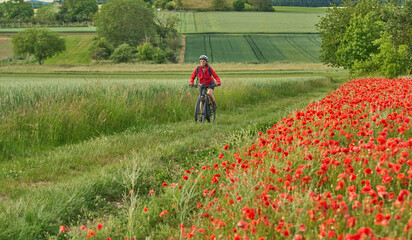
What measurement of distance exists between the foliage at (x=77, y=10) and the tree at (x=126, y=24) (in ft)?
137

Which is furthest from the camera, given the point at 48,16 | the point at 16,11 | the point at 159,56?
the point at 16,11

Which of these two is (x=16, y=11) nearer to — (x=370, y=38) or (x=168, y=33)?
(x=168, y=33)

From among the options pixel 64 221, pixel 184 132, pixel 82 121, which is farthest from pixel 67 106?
pixel 64 221

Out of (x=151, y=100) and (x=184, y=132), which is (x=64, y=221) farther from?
(x=151, y=100)

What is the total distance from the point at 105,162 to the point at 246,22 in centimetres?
10651

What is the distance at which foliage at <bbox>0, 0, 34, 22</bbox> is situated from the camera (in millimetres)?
123438

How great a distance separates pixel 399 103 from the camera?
263 inches

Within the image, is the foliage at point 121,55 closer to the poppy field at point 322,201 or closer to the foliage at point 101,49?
the foliage at point 101,49

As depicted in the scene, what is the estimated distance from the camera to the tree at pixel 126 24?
79.1 meters

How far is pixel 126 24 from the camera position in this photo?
263ft

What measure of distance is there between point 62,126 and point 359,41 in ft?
126

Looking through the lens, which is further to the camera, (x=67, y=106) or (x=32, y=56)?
(x=32, y=56)

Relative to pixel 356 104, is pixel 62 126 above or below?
below

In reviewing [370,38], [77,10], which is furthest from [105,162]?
[77,10]
